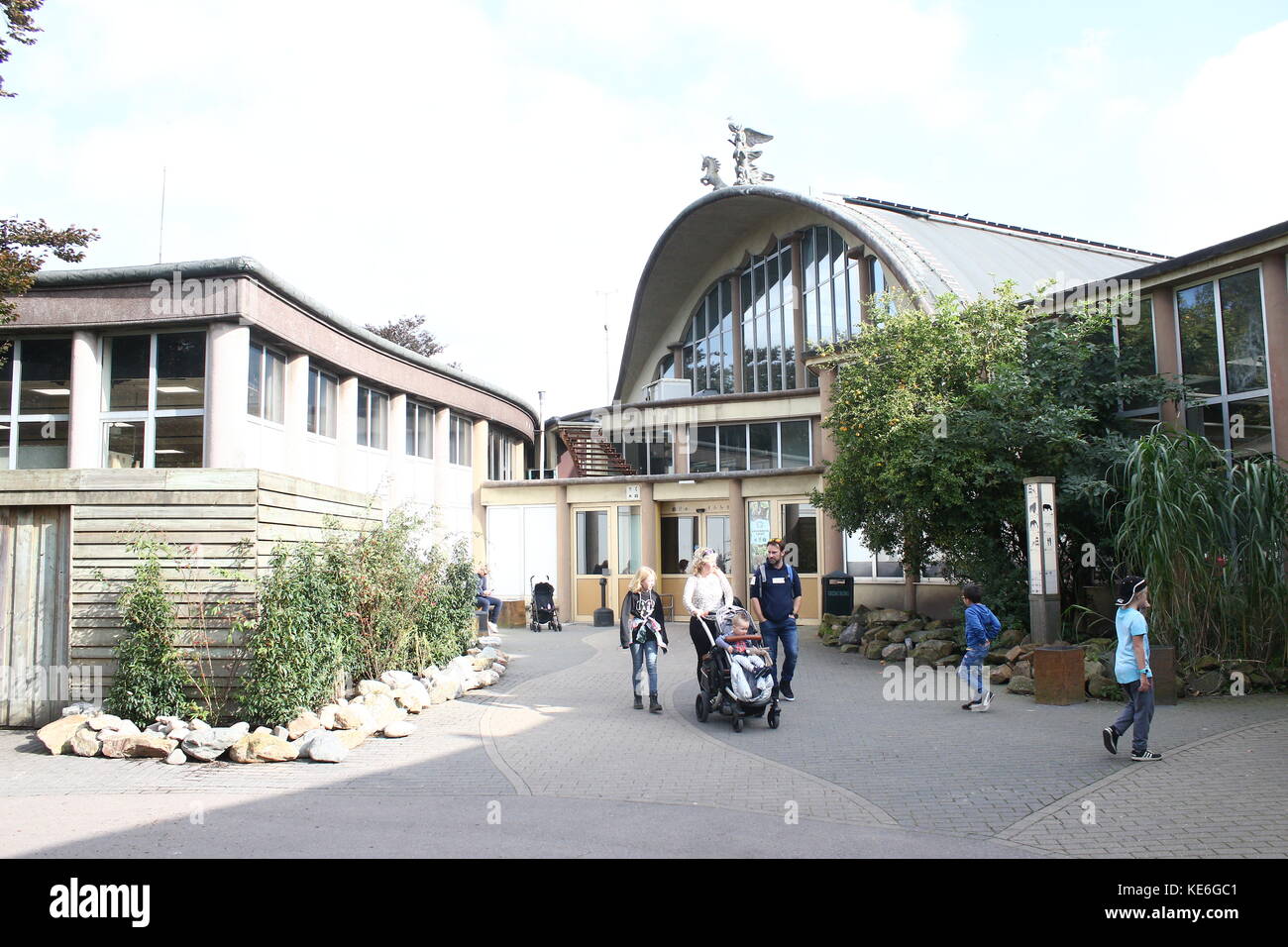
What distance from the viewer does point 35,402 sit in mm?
14656

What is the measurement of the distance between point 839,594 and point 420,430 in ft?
32.6

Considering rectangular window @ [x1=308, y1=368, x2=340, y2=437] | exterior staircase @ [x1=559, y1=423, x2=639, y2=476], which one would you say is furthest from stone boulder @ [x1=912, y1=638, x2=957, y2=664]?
exterior staircase @ [x1=559, y1=423, x2=639, y2=476]

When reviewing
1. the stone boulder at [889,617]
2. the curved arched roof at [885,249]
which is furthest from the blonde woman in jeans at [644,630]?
the curved arched roof at [885,249]

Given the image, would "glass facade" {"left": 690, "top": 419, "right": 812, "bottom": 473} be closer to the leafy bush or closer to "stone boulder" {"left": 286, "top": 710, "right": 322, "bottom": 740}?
the leafy bush

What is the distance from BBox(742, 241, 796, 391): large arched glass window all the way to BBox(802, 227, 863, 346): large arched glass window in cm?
92

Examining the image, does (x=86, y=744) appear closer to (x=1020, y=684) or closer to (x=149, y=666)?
(x=149, y=666)

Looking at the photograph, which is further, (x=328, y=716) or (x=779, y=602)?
(x=779, y=602)

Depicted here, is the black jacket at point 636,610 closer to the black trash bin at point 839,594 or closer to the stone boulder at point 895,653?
the stone boulder at point 895,653

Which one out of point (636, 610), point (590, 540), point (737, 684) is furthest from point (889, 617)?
point (590, 540)

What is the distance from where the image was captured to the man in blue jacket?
11.0 metres

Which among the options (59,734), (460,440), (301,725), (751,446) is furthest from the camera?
(751,446)

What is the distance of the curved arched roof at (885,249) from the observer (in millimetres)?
24328

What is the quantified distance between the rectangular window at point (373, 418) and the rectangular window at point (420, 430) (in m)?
1.19

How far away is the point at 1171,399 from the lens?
45.9 feet
